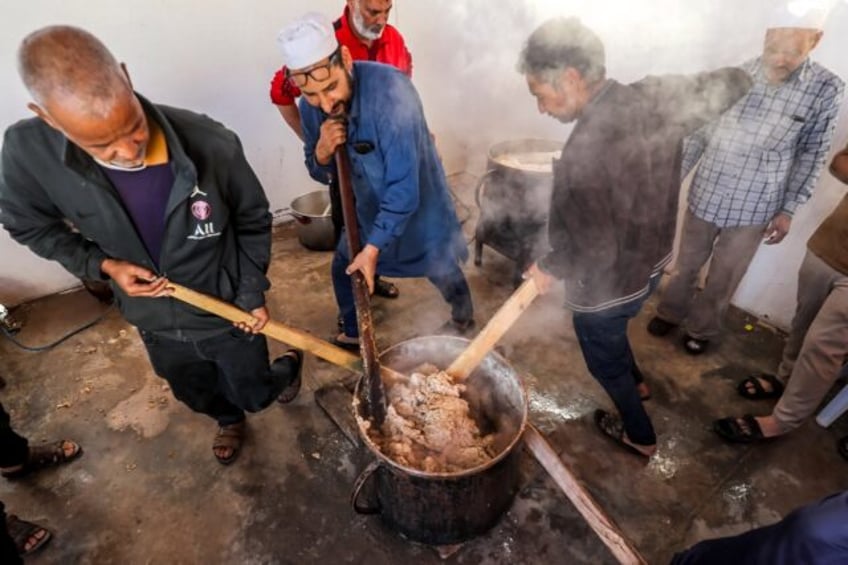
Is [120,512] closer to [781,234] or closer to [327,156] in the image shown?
[327,156]

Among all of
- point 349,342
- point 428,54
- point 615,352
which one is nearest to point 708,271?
point 615,352

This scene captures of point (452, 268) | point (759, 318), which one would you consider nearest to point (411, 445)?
point (452, 268)

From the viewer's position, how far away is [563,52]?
6.43 ft

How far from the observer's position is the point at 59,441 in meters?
3.04

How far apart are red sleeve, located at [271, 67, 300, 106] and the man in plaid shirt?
2958mm

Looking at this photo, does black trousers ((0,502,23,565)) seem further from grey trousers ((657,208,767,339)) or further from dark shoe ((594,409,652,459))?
grey trousers ((657,208,767,339))

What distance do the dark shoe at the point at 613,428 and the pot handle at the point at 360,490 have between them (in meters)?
1.58

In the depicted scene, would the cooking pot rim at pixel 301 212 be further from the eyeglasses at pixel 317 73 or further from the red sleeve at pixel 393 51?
the eyeglasses at pixel 317 73

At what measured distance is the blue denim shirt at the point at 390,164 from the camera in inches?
100

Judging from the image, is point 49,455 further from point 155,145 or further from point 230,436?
point 155,145

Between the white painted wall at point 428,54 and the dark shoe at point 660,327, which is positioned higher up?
the white painted wall at point 428,54

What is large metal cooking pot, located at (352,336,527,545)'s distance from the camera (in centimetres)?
202

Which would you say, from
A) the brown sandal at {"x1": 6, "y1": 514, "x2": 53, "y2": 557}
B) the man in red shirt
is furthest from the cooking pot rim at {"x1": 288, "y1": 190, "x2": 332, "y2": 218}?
the brown sandal at {"x1": 6, "y1": 514, "x2": 53, "y2": 557}

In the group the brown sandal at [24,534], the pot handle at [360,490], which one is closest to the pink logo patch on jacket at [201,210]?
the pot handle at [360,490]
